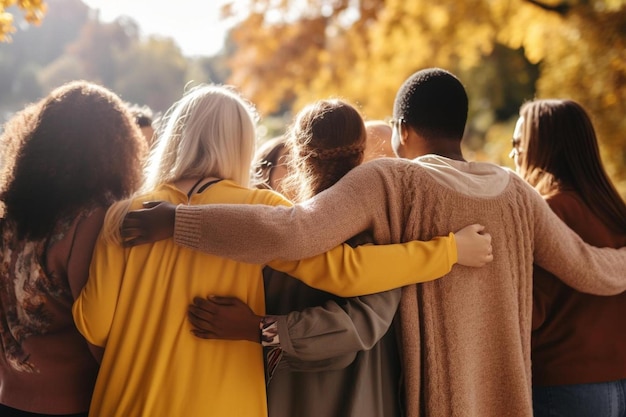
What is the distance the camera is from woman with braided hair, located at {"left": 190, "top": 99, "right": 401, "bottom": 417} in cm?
211

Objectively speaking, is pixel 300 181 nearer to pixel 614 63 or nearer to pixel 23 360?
pixel 23 360

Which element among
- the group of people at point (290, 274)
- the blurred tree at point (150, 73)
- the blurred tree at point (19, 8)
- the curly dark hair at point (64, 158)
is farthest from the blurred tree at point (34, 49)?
the group of people at point (290, 274)

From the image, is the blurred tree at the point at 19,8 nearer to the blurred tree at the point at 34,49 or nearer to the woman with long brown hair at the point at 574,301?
the woman with long brown hair at the point at 574,301

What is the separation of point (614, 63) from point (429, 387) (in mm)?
4014

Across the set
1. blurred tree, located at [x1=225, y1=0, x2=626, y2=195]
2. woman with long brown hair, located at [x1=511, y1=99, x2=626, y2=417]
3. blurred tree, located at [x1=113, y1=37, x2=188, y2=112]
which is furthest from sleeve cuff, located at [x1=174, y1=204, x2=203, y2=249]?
blurred tree, located at [x1=113, y1=37, x2=188, y2=112]

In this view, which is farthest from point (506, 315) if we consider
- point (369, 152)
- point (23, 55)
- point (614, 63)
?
point (23, 55)

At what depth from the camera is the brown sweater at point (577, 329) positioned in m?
2.55

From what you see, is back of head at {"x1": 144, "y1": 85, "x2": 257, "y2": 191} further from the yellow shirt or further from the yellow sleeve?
the yellow sleeve

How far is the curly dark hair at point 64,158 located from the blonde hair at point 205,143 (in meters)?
0.17

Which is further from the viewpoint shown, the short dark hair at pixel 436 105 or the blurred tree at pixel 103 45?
the blurred tree at pixel 103 45

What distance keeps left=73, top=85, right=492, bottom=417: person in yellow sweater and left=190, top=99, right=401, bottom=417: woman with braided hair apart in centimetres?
8

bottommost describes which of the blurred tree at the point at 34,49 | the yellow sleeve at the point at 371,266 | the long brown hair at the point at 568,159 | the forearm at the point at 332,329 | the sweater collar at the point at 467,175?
the forearm at the point at 332,329

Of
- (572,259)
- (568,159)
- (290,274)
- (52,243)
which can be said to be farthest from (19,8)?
(572,259)

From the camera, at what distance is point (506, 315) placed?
7.53ft
